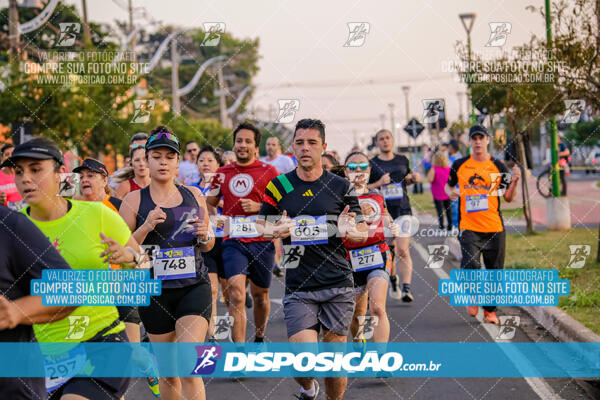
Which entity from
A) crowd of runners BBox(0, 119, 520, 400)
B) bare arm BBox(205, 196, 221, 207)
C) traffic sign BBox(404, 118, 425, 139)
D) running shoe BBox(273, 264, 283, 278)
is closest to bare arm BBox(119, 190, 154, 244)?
crowd of runners BBox(0, 119, 520, 400)

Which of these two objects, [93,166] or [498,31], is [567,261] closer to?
[498,31]

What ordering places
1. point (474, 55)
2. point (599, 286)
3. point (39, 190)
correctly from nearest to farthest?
point (39, 190) → point (599, 286) → point (474, 55)

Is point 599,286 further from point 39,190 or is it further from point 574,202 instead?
point 574,202

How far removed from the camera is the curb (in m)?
7.52

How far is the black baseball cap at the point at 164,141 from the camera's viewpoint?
561cm

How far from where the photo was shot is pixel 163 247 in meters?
5.62

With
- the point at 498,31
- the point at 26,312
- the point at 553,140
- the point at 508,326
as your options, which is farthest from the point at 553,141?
the point at 26,312

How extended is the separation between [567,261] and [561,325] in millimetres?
4633

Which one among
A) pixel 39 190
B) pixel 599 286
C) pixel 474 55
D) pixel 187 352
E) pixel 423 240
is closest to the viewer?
pixel 39 190

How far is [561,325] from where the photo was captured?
821 centimetres

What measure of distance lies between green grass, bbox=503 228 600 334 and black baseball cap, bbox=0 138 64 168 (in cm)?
577

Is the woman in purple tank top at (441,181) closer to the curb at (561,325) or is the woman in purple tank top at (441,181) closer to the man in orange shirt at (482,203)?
the man in orange shirt at (482,203)

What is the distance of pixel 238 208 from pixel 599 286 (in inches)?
211

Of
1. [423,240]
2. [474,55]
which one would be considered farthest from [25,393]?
[423,240]
